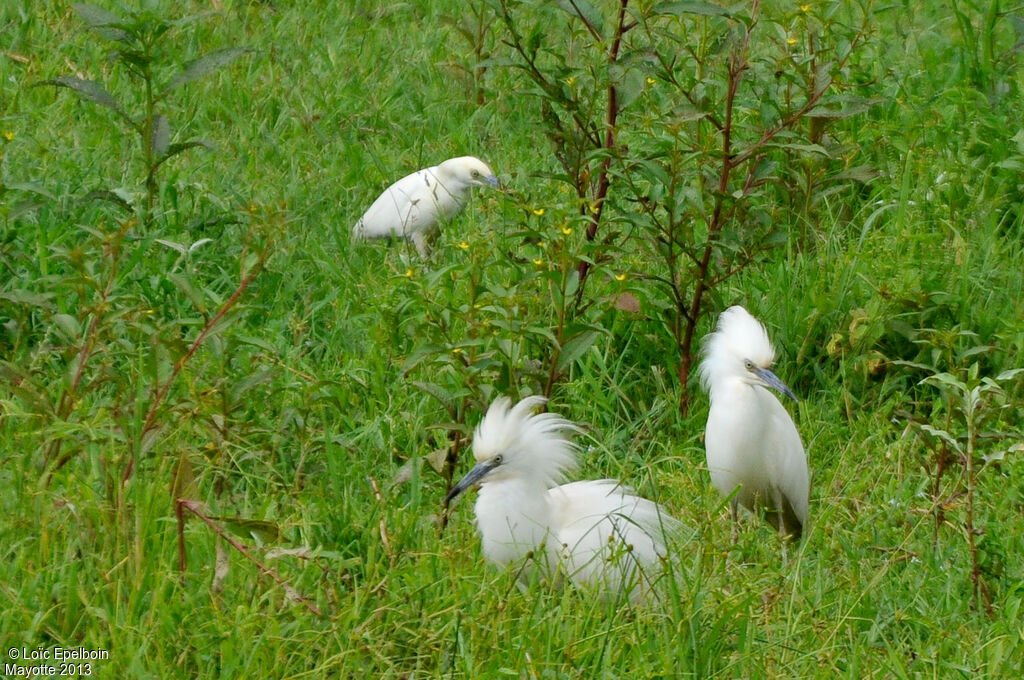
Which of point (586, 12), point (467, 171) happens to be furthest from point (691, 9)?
point (467, 171)

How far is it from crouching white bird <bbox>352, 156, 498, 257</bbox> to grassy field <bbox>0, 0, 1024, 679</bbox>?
0.12 meters

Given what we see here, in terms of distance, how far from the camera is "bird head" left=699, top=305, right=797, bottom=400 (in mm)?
4199

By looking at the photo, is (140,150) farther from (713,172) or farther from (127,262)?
(713,172)

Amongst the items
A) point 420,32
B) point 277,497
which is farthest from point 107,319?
point 420,32

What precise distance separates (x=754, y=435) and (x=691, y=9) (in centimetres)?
123

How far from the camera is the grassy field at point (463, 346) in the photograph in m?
3.03

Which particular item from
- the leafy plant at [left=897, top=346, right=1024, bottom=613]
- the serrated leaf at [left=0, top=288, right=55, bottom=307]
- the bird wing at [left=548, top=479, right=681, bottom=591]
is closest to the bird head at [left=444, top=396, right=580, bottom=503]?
the bird wing at [left=548, top=479, right=681, bottom=591]

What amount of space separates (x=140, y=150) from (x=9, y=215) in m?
1.35

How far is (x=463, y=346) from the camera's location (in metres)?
3.96

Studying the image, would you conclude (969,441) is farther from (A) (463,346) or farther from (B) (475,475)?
(A) (463,346)

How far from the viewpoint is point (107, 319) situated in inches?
140

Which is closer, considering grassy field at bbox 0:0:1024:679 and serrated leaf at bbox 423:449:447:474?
grassy field at bbox 0:0:1024:679

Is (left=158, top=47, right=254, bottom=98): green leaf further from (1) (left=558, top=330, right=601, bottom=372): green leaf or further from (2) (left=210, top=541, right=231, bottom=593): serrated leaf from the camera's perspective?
(2) (left=210, top=541, right=231, bottom=593): serrated leaf

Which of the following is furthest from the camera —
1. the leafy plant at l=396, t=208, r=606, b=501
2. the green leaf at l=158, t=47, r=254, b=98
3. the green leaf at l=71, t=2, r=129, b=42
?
the green leaf at l=158, t=47, r=254, b=98
